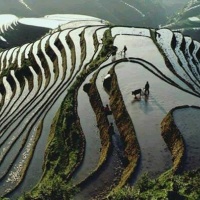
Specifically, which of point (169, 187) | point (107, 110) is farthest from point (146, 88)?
point (169, 187)

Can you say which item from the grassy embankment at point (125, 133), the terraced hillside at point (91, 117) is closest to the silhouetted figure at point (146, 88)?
the terraced hillside at point (91, 117)

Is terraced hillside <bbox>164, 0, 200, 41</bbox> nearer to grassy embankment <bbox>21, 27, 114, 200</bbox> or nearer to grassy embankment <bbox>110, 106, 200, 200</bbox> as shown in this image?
grassy embankment <bbox>21, 27, 114, 200</bbox>

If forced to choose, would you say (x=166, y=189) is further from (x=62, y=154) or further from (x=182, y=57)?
(x=182, y=57)

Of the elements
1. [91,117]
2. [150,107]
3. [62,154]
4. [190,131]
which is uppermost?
[150,107]

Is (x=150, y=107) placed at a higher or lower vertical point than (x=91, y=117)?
higher

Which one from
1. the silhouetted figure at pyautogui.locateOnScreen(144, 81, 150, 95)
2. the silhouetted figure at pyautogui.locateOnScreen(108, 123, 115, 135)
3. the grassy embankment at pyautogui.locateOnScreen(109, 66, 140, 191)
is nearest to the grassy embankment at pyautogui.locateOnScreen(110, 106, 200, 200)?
the grassy embankment at pyautogui.locateOnScreen(109, 66, 140, 191)

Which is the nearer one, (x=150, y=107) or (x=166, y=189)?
(x=166, y=189)

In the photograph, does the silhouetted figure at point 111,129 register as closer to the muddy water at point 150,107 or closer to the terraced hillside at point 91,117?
the terraced hillside at point 91,117
